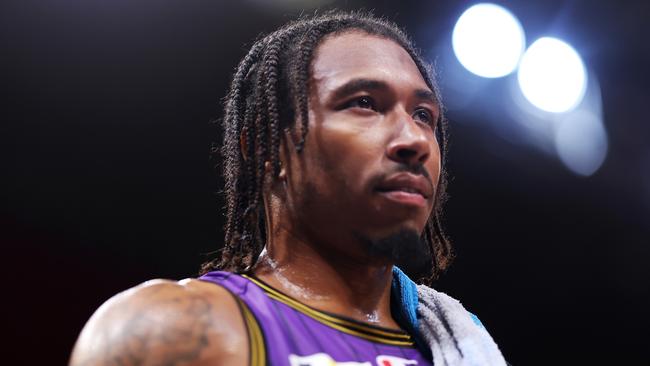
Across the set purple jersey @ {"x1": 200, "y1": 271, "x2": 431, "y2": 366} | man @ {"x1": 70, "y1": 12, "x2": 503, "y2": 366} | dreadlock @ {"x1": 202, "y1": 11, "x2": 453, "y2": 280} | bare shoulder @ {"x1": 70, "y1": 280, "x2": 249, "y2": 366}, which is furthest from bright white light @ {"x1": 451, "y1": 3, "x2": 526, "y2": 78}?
bare shoulder @ {"x1": 70, "y1": 280, "x2": 249, "y2": 366}

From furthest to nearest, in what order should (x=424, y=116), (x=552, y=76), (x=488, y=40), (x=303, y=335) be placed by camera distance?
(x=552, y=76) → (x=488, y=40) → (x=424, y=116) → (x=303, y=335)

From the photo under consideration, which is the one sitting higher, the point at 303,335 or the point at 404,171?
the point at 404,171

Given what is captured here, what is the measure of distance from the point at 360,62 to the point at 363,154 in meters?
0.27

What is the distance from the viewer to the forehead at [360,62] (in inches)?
57.9

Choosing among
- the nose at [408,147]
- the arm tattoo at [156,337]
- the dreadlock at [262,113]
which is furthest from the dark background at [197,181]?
the arm tattoo at [156,337]

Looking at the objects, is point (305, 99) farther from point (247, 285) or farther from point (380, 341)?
point (380, 341)

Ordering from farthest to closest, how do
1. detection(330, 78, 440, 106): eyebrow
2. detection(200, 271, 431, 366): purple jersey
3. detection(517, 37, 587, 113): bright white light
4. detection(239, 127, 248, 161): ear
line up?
detection(517, 37, 587, 113): bright white light, detection(239, 127, 248, 161): ear, detection(330, 78, 440, 106): eyebrow, detection(200, 271, 431, 366): purple jersey

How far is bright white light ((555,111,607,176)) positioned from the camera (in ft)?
12.9

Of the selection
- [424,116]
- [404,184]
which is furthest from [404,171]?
[424,116]

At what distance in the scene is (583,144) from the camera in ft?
12.8

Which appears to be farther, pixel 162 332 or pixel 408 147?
pixel 408 147

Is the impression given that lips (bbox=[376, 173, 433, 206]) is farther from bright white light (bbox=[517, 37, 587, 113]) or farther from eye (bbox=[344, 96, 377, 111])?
bright white light (bbox=[517, 37, 587, 113])

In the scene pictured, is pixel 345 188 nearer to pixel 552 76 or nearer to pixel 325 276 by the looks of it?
pixel 325 276

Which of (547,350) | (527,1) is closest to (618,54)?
(527,1)
